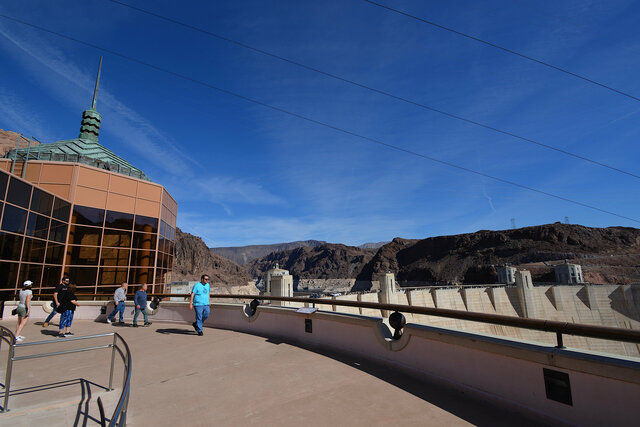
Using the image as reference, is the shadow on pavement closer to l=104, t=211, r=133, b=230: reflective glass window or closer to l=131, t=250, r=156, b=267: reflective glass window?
l=104, t=211, r=133, b=230: reflective glass window

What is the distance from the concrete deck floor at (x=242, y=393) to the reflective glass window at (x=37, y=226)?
609 inches

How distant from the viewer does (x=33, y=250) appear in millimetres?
18031

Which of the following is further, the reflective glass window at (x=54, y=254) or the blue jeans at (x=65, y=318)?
the reflective glass window at (x=54, y=254)

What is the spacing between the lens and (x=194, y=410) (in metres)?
3.74

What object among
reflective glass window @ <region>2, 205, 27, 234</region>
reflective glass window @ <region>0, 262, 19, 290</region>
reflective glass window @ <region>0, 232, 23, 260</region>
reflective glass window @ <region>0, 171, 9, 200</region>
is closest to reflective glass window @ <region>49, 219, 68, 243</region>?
reflective glass window @ <region>2, 205, 27, 234</region>

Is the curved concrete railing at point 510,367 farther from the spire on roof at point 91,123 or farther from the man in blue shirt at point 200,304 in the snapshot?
the spire on roof at point 91,123

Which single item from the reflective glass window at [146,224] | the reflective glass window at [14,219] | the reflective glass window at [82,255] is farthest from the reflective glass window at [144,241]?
the reflective glass window at [14,219]

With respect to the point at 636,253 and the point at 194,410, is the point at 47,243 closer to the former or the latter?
the point at 194,410

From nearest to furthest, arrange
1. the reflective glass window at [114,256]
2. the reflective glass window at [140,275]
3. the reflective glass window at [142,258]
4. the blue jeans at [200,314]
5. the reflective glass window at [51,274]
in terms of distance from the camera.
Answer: the blue jeans at [200,314]
the reflective glass window at [51,274]
the reflective glass window at [114,256]
the reflective glass window at [140,275]
the reflective glass window at [142,258]

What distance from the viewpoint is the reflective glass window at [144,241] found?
24.0 meters

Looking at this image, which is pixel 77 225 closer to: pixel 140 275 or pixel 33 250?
pixel 33 250

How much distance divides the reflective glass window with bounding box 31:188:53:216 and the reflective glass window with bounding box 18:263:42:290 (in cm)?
321

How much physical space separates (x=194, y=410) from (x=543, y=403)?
386 centimetres

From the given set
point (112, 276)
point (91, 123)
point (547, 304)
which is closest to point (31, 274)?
point (112, 276)
